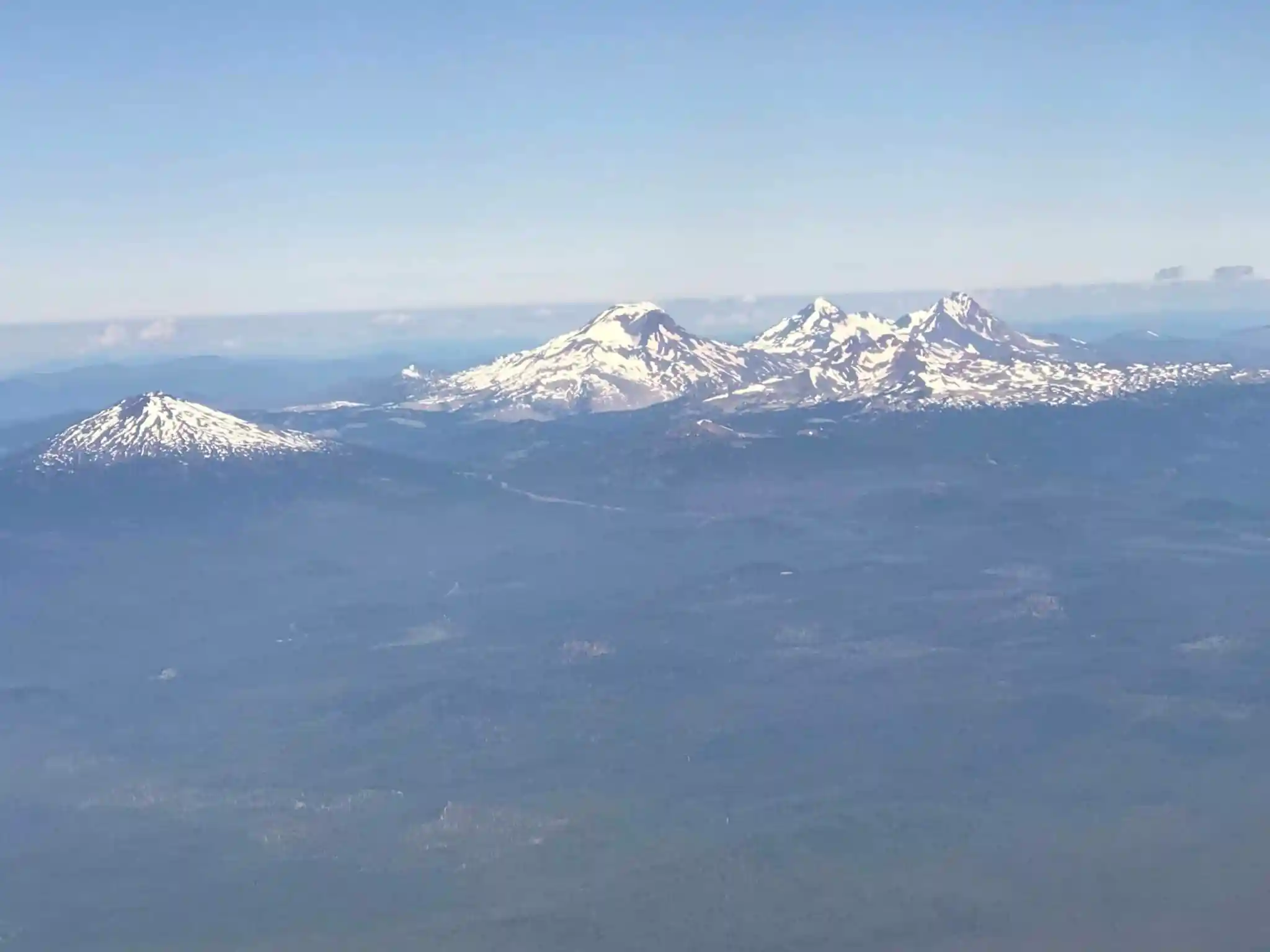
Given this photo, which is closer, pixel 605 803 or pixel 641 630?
pixel 605 803

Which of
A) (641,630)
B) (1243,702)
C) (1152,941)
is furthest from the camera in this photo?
(641,630)

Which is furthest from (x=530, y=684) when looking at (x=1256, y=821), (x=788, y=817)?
Answer: (x=1256, y=821)

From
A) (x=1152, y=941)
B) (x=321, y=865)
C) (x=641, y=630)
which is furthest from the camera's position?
(x=641, y=630)

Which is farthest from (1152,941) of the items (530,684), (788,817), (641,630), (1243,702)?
(641,630)

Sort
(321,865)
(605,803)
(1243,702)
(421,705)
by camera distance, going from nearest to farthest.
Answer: (321,865)
(605,803)
(1243,702)
(421,705)

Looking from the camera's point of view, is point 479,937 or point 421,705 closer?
point 479,937

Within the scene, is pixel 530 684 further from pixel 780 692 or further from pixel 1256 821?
pixel 1256 821

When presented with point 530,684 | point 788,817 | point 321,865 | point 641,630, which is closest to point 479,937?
point 321,865

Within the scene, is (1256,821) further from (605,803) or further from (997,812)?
(605,803)
